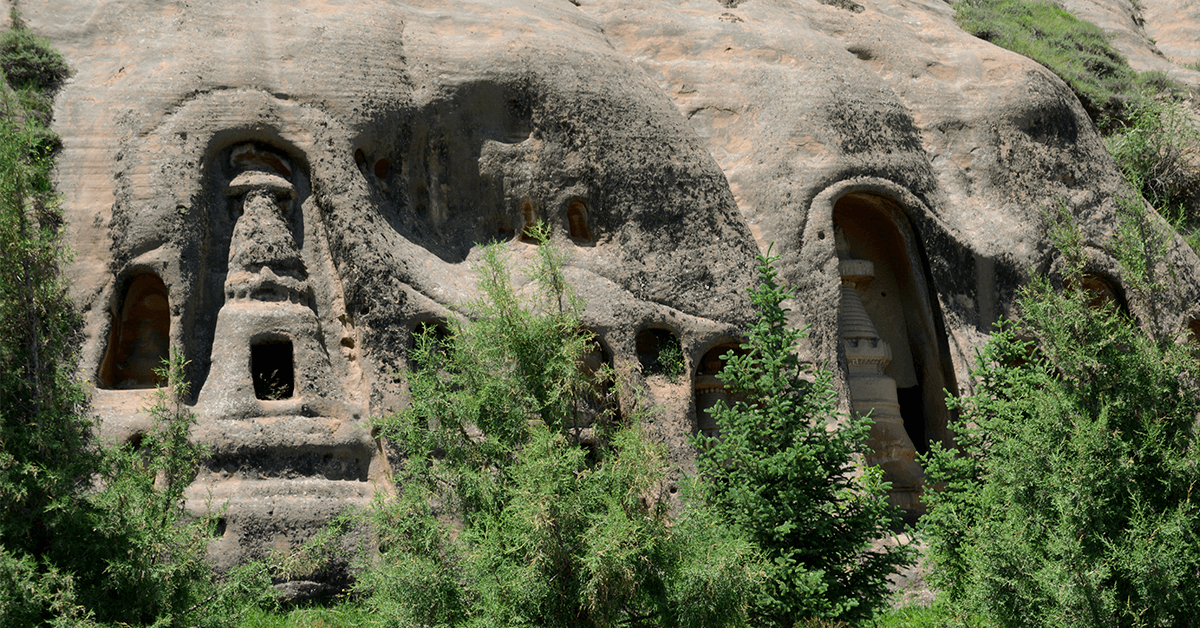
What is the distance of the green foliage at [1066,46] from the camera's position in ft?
65.3

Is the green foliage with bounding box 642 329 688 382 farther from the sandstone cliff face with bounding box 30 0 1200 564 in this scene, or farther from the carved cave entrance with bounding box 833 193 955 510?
the carved cave entrance with bounding box 833 193 955 510

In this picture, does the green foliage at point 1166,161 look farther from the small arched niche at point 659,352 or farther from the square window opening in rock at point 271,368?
the square window opening in rock at point 271,368

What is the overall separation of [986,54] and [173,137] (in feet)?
42.0

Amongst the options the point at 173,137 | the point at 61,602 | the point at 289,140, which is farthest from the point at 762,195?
the point at 61,602

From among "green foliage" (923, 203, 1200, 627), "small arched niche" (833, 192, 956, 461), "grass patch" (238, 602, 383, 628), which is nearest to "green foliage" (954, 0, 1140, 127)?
"small arched niche" (833, 192, 956, 461)

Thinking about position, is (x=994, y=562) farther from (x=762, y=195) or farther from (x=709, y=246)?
(x=762, y=195)

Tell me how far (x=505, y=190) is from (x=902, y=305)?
660 centimetres

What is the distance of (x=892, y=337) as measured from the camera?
1627 cm

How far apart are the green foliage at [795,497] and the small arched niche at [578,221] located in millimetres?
4089

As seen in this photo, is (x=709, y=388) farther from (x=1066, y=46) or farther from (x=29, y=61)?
(x=1066, y=46)

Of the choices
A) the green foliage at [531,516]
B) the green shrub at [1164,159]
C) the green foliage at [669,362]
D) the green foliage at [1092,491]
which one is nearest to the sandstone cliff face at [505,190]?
the green foliage at [669,362]

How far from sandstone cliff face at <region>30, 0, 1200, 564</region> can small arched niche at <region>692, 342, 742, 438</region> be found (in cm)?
9

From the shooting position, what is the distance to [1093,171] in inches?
661

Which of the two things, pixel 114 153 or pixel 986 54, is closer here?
pixel 114 153
